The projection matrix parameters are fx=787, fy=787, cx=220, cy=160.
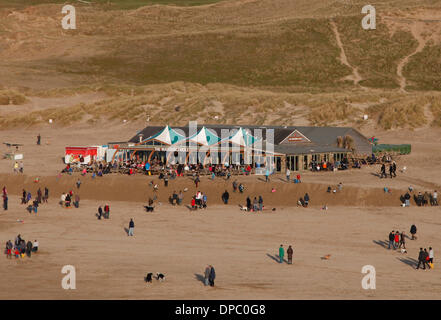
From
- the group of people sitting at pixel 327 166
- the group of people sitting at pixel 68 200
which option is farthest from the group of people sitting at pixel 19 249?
the group of people sitting at pixel 327 166

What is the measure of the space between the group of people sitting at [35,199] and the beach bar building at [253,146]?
949cm

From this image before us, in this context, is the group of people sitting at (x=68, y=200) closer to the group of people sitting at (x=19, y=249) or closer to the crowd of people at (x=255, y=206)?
the crowd of people at (x=255, y=206)

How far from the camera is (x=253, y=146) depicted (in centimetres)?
5012

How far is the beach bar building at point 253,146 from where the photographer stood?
49.8 meters

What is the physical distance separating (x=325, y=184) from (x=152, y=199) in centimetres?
966

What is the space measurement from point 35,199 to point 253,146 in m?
14.3

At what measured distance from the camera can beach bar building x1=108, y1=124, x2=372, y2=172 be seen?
163 feet

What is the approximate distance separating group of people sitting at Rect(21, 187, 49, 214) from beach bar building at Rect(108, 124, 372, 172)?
949 centimetres

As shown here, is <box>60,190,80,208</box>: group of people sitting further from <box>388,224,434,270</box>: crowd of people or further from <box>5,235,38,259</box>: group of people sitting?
<box>388,224,434,270</box>: crowd of people

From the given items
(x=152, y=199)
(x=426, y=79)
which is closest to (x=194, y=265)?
(x=152, y=199)

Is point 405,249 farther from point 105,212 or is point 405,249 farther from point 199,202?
point 105,212

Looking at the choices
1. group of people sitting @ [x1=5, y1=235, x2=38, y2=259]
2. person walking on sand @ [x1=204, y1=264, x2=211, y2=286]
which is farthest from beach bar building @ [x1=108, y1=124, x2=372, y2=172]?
person walking on sand @ [x1=204, y1=264, x2=211, y2=286]

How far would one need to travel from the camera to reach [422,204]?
4078 centimetres

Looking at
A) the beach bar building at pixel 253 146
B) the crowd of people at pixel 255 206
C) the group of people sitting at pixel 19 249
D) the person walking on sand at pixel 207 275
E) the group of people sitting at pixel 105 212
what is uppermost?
the beach bar building at pixel 253 146
